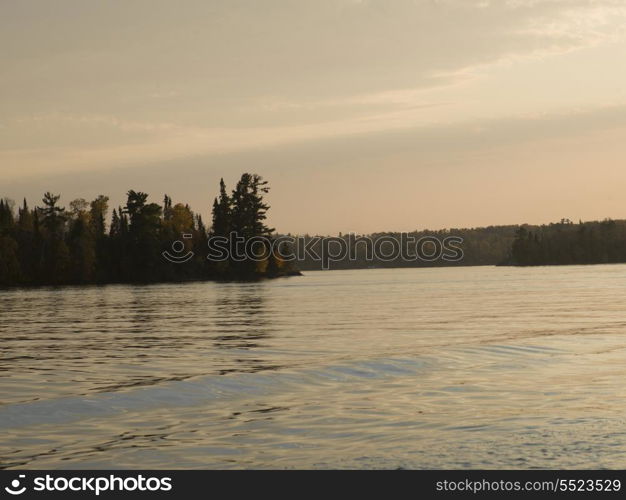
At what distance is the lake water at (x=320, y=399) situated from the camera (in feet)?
48.1

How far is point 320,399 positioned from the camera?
2075 cm

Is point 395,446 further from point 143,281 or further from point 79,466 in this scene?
point 143,281

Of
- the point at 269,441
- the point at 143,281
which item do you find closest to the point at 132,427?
the point at 269,441

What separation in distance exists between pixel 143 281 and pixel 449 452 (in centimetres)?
17887

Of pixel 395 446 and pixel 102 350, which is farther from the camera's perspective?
pixel 102 350

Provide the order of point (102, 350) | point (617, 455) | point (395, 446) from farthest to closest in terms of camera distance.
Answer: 1. point (102, 350)
2. point (395, 446)
3. point (617, 455)

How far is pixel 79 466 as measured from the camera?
14.0 meters

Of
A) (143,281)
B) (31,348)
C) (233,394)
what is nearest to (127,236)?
(143,281)

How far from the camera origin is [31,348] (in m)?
34.7

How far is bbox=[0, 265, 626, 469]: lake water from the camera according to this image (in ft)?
48.1
